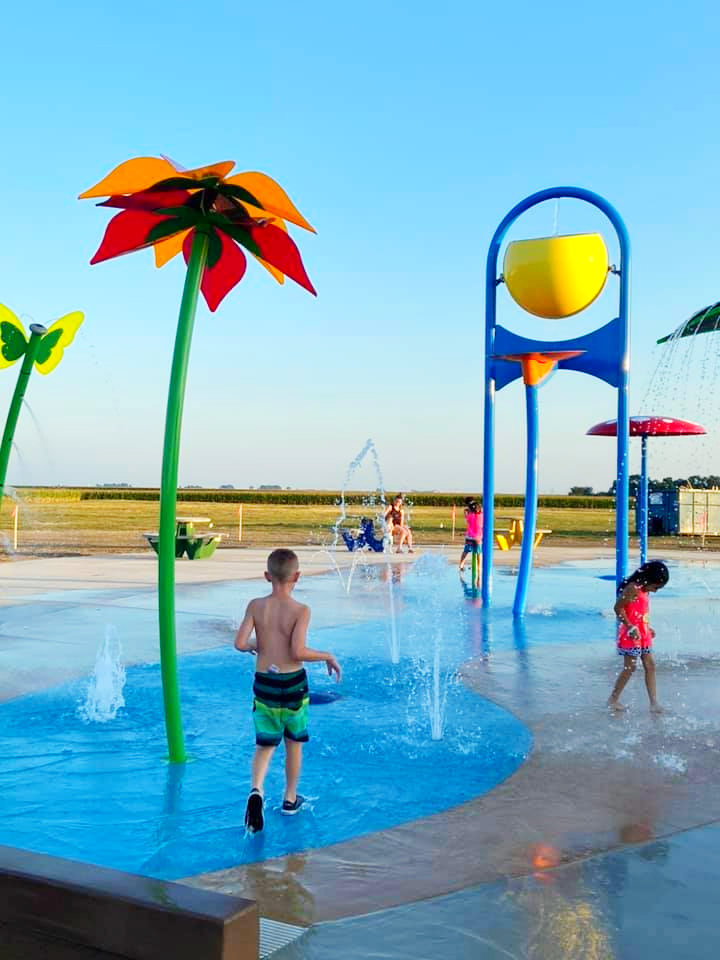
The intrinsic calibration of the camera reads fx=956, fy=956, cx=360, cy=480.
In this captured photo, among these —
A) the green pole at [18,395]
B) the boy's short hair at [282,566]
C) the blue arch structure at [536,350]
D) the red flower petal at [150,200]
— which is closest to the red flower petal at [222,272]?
the red flower petal at [150,200]

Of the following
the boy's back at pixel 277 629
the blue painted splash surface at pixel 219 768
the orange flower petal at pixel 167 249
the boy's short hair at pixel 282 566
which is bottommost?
the blue painted splash surface at pixel 219 768

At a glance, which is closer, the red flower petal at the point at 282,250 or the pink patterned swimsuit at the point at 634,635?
the red flower petal at the point at 282,250

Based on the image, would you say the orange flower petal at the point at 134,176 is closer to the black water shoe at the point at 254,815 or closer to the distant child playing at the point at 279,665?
the distant child playing at the point at 279,665

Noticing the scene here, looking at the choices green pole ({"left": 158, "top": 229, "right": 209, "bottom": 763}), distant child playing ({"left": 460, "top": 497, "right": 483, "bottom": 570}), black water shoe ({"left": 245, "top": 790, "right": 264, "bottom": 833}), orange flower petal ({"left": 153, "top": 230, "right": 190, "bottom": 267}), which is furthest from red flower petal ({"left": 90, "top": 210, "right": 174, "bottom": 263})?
distant child playing ({"left": 460, "top": 497, "right": 483, "bottom": 570})

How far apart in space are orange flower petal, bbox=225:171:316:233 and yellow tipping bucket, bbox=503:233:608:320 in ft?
23.3

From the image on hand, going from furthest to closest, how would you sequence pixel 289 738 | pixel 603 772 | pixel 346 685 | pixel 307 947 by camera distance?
pixel 346 685 < pixel 603 772 < pixel 289 738 < pixel 307 947

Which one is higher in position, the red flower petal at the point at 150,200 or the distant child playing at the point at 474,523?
the red flower petal at the point at 150,200

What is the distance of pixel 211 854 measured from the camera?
4.20 metres

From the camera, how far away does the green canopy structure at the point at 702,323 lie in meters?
11.6

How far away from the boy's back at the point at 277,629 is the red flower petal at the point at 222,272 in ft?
7.93

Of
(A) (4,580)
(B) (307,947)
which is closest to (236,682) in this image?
(B) (307,947)

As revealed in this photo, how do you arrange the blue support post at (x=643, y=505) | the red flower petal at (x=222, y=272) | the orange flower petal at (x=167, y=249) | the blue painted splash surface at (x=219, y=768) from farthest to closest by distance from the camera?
1. the blue support post at (x=643, y=505)
2. the orange flower petal at (x=167, y=249)
3. the red flower petal at (x=222, y=272)
4. the blue painted splash surface at (x=219, y=768)

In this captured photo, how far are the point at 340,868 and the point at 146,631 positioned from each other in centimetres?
736

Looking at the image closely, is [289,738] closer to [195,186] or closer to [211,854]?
[211,854]
